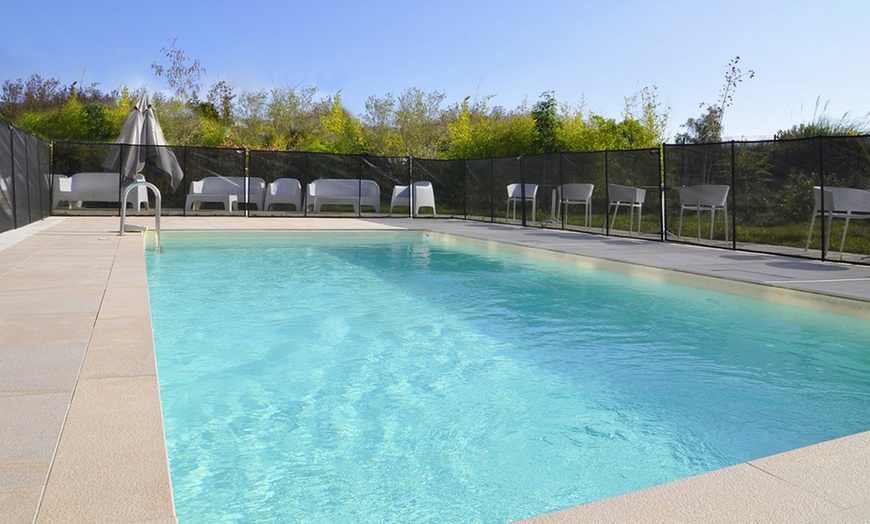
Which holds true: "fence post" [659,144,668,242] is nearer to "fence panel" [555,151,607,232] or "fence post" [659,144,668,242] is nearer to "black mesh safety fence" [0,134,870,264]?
"black mesh safety fence" [0,134,870,264]

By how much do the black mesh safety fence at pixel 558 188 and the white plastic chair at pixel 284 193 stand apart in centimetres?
2

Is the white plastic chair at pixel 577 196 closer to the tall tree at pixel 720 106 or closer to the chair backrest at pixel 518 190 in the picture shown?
the chair backrest at pixel 518 190

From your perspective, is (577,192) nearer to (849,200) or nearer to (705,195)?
(705,195)

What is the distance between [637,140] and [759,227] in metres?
6.62

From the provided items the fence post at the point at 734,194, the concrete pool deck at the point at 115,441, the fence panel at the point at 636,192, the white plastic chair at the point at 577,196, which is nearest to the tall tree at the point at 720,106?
the fence panel at the point at 636,192

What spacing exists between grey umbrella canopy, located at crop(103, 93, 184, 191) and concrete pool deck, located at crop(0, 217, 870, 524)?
9446 mm

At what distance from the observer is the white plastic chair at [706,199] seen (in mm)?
9133

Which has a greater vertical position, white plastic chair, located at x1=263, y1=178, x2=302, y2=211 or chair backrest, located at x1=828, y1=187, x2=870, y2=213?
white plastic chair, located at x1=263, y1=178, x2=302, y2=211

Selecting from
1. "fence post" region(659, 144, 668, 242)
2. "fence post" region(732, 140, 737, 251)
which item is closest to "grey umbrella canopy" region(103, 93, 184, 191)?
"fence post" region(659, 144, 668, 242)

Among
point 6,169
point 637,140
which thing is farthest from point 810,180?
point 6,169

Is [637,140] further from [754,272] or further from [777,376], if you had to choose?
[777,376]

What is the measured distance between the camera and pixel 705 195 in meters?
9.30

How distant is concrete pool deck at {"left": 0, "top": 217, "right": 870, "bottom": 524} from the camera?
1.69m

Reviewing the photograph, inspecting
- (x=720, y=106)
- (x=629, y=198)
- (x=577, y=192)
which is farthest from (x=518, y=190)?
(x=720, y=106)
